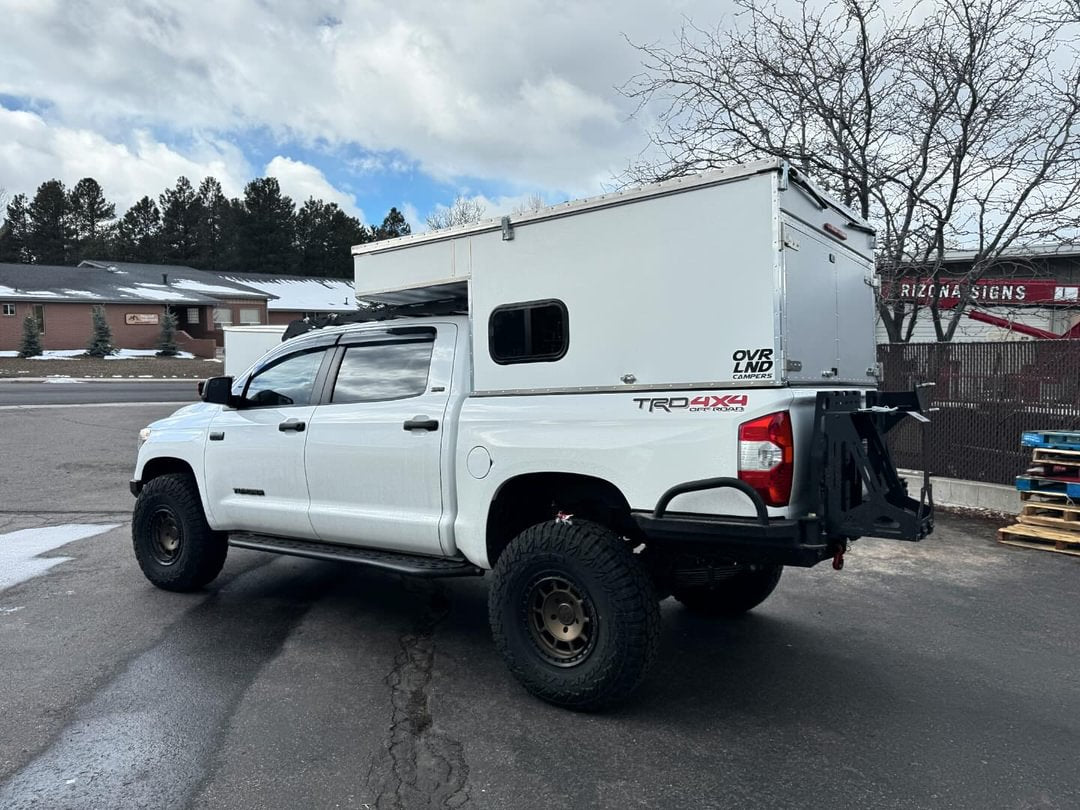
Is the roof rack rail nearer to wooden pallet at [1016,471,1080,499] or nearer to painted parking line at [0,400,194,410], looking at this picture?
wooden pallet at [1016,471,1080,499]

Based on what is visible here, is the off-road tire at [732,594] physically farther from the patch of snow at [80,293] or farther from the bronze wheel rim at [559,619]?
the patch of snow at [80,293]

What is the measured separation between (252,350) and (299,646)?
45.0 feet

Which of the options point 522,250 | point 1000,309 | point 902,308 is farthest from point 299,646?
point 1000,309

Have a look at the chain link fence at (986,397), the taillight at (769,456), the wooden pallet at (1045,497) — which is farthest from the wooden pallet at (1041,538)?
the taillight at (769,456)

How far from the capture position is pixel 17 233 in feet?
246

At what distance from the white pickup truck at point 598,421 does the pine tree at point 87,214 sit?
Result: 82593 mm

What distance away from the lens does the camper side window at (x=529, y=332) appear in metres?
4.08

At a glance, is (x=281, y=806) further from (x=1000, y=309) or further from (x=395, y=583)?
(x=1000, y=309)

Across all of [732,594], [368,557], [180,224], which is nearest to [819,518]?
[732,594]

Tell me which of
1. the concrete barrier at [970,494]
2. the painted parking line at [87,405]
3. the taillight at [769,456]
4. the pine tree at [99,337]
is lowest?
the concrete barrier at [970,494]

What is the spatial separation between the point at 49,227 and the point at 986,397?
85.6 m

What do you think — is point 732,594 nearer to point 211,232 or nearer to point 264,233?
point 264,233

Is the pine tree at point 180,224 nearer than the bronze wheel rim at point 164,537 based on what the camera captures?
No

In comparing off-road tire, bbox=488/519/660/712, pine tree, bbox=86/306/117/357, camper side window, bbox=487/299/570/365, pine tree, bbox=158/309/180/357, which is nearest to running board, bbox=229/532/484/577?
off-road tire, bbox=488/519/660/712
